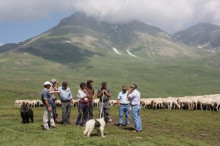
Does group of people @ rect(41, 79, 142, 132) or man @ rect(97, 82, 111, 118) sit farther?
man @ rect(97, 82, 111, 118)

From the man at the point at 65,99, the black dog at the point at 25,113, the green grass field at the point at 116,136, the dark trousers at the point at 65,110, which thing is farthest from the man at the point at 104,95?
the black dog at the point at 25,113

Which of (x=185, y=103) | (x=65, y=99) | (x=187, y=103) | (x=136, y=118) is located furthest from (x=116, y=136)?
(x=185, y=103)

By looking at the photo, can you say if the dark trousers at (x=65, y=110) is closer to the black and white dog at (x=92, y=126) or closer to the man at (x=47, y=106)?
the man at (x=47, y=106)

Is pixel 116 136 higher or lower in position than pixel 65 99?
lower

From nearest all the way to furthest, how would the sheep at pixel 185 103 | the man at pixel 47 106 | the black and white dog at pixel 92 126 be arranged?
the black and white dog at pixel 92 126
the man at pixel 47 106
the sheep at pixel 185 103

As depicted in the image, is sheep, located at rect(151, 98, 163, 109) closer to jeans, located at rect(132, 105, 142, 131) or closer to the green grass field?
the green grass field

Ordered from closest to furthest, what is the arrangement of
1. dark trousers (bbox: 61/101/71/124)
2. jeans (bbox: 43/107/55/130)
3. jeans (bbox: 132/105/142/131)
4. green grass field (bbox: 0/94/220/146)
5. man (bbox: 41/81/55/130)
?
1. green grass field (bbox: 0/94/220/146)
2. man (bbox: 41/81/55/130)
3. jeans (bbox: 43/107/55/130)
4. jeans (bbox: 132/105/142/131)
5. dark trousers (bbox: 61/101/71/124)

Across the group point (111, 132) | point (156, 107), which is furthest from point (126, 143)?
point (156, 107)

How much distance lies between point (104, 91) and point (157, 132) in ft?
12.6

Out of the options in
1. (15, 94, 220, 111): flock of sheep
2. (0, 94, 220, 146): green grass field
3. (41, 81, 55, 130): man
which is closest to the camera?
(0, 94, 220, 146): green grass field

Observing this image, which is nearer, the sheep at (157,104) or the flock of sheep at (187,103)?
the flock of sheep at (187,103)

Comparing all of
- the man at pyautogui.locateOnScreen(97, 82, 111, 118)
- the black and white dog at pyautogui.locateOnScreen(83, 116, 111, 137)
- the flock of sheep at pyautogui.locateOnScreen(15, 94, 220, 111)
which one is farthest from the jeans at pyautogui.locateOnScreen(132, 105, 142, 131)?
the flock of sheep at pyautogui.locateOnScreen(15, 94, 220, 111)

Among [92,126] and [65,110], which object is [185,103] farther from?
[92,126]

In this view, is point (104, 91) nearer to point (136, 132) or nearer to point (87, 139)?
point (136, 132)
